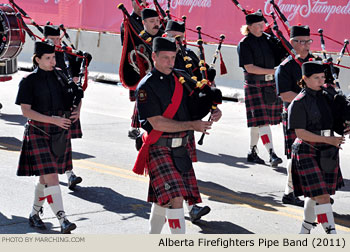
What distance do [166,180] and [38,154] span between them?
1538mm

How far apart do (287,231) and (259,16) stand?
3.97 meters

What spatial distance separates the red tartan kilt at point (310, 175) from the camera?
7324 millimetres

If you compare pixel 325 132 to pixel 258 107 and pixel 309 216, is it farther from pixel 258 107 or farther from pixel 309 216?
pixel 258 107

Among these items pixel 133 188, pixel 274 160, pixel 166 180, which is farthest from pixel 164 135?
pixel 274 160

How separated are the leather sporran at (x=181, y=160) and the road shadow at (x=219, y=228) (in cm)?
107

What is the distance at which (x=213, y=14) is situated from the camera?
1709cm

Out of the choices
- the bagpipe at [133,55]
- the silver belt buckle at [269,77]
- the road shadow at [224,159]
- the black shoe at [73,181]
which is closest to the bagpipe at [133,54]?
the bagpipe at [133,55]

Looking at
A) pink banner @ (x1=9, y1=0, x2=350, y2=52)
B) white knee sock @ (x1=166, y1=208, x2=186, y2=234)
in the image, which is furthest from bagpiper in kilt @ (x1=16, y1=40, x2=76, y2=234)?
pink banner @ (x1=9, y1=0, x2=350, y2=52)

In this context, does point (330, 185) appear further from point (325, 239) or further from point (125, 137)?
point (125, 137)

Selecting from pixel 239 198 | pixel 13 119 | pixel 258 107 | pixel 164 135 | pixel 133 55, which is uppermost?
pixel 133 55

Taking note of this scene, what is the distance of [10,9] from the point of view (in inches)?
550

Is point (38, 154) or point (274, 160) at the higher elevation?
point (38, 154)

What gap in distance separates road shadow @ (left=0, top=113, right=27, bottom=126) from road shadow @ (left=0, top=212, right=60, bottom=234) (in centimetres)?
541

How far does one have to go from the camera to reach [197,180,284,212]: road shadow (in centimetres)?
906
